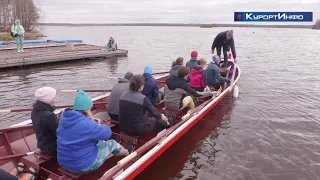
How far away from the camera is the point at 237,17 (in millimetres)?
29172

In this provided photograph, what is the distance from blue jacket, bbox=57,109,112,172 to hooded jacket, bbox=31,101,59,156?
446mm

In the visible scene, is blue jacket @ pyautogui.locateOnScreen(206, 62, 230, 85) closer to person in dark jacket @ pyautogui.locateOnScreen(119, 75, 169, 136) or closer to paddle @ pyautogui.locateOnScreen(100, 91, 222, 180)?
paddle @ pyautogui.locateOnScreen(100, 91, 222, 180)

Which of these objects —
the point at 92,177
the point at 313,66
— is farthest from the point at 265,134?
the point at 313,66

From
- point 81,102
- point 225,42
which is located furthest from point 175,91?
point 225,42

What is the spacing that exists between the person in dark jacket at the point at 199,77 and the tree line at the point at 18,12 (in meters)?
50.5

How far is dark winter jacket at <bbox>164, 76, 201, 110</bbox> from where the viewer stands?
7.19 meters

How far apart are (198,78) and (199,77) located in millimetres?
50

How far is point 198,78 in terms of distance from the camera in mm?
8930

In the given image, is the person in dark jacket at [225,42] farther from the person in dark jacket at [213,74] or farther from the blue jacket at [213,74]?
the blue jacket at [213,74]

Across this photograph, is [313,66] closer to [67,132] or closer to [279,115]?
[279,115]

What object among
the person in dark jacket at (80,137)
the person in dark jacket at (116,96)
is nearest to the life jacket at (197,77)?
the person in dark jacket at (116,96)

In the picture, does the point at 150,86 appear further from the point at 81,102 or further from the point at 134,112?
the point at 81,102

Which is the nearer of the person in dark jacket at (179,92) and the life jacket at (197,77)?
the person in dark jacket at (179,92)

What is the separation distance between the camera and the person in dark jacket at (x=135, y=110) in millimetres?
5215
